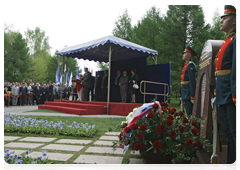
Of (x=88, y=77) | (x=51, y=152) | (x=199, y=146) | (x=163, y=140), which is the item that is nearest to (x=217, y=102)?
(x=199, y=146)

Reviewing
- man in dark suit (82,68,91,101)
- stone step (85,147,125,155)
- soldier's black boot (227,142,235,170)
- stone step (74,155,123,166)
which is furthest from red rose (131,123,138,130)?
man in dark suit (82,68,91,101)

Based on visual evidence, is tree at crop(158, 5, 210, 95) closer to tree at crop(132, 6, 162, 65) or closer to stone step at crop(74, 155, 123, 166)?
tree at crop(132, 6, 162, 65)

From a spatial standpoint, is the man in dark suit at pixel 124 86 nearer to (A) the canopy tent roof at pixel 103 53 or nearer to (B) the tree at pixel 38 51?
(A) the canopy tent roof at pixel 103 53

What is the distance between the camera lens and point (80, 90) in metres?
12.1

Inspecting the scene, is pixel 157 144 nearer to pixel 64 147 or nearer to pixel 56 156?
pixel 56 156

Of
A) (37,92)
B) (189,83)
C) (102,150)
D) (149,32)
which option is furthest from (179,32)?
(102,150)

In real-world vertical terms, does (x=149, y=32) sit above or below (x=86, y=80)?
above

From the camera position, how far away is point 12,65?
31.8 metres

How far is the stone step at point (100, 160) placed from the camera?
9.47ft

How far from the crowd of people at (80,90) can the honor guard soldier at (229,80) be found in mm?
8478

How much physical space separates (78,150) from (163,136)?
64.0 inches

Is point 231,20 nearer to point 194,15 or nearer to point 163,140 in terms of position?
point 163,140

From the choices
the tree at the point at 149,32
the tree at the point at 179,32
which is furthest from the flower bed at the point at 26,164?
the tree at the point at 149,32

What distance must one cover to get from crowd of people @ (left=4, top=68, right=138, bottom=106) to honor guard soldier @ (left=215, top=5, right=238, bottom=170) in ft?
27.8
